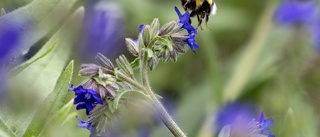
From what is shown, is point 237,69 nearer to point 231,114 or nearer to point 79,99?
point 231,114

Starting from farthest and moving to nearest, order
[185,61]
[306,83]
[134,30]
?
[185,61] < [134,30] < [306,83]

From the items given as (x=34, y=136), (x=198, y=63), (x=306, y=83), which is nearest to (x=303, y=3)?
(x=306, y=83)

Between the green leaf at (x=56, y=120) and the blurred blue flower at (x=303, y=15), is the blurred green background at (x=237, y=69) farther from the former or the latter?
the green leaf at (x=56, y=120)

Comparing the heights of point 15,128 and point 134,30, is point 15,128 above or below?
below

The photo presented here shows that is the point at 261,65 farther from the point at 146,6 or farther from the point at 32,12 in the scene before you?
the point at 32,12

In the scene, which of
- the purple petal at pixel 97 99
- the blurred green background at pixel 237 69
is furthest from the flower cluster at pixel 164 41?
the blurred green background at pixel 237 69

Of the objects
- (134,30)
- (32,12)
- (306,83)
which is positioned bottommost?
(306,83)
